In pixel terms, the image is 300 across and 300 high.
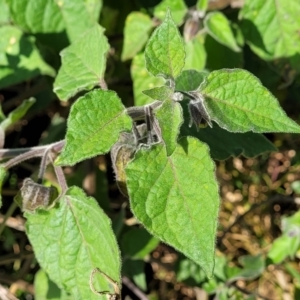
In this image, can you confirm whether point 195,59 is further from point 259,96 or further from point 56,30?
point 259,96

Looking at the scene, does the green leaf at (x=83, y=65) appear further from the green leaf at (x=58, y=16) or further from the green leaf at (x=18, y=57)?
the green leaf at (x=18, y=57)

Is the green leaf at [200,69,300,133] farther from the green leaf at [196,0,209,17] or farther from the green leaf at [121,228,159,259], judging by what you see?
the green leaf at [121,228,159,259]

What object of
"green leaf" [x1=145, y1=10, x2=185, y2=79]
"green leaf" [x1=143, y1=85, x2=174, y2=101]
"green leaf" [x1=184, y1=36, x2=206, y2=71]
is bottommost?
"green leaf" [x1=184, y1=36, x2=206, y2=71]

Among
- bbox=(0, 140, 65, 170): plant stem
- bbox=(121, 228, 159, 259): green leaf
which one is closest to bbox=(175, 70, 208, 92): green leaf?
bbox=(0, 140, 65, 170): plant stem

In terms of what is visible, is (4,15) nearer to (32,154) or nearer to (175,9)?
(175,9)

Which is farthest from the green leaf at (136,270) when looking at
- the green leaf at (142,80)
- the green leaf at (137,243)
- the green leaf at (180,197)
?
the green leaf at (180,197)

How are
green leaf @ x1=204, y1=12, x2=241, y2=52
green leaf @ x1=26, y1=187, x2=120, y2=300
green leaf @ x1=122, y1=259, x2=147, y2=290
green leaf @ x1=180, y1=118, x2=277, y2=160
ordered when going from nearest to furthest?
green leaf @ x1=26, y1=187, x2=120, y2=300 < green leaf @ x1=180, y1=118, x2=277, y2=160 < green leaf @ x1=204, y1=12, x2=241, y2=52 < green leaf @ x1=122, y1=259, x2=147, y2=290

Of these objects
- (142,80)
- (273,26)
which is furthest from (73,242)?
(273,26)
